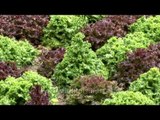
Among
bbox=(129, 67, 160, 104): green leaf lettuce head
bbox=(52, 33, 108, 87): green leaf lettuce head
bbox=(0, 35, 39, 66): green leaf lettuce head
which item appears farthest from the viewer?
bbox=(0, 35, 39, 66): green leaf lettuce head

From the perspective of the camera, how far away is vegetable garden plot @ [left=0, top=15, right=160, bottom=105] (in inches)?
240

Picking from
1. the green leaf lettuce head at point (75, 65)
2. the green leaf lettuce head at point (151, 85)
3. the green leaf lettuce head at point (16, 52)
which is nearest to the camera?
the green leaf lettuce head at point (151, 85)

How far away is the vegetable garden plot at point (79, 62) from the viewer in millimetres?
6090

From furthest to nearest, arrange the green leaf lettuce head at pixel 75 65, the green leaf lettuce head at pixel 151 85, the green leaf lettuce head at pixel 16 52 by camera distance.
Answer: the green leaf lettuce head at pixel 16 52 → the green leaf lettuce head at pixel 75 65 → the green leaf lettuce head at pixel 151 85

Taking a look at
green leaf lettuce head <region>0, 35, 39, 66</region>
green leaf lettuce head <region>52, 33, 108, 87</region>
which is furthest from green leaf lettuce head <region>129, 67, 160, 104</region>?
green leaf lettuce head <region>0, 35, 39, 66</region>

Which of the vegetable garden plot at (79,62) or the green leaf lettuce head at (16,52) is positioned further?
the green leaf lettuce head at (16,52)

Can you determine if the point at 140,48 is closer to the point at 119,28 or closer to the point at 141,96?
the point at 119,28

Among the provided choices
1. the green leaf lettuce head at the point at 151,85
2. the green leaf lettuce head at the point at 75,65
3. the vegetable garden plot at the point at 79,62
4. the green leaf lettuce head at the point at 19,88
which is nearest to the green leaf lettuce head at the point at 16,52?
the vegetable garden plot at the point at 79,62

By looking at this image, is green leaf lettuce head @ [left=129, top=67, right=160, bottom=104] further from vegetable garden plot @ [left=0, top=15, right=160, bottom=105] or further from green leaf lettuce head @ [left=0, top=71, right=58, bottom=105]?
green leaf lettuce head @ [left=0, top=71, right=58, bottom=105]

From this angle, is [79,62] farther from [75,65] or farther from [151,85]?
[151,85]

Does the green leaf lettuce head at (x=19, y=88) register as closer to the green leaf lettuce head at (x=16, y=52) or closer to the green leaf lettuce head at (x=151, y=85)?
the green leaf lettuce head at (x=151, y=85)

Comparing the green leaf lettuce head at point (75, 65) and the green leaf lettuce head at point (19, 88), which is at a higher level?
the green leaf lettuce head at point (75, 65)

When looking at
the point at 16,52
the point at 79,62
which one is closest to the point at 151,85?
the point at 79,62

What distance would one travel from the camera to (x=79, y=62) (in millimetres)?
7023
